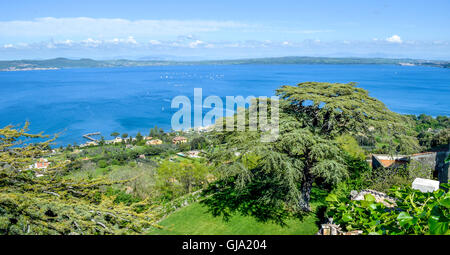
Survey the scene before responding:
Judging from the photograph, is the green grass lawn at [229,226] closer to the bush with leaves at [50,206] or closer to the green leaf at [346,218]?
the bush with leaves at [50,206]

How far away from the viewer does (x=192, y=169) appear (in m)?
18.1

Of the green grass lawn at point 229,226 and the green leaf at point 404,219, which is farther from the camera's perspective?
the green grass lawn at point 229,226

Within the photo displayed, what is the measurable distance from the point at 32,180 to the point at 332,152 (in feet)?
26.7

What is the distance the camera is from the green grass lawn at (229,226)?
33.1 feet

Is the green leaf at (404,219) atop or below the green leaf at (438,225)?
below

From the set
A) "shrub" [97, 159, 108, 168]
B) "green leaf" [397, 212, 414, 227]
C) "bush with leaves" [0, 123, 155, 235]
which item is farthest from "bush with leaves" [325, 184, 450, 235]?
"shrub" [97, 159, 108, 168]

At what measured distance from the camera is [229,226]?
10695 mm

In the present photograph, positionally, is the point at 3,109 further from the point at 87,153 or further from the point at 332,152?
the point at 332,152

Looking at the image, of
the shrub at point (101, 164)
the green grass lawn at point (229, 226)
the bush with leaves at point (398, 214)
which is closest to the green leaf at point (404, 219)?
the bush with leaves at point (398, 214)

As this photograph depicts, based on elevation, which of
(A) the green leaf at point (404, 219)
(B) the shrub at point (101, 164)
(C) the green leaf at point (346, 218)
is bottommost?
(B) the shrub at point (101, 164)

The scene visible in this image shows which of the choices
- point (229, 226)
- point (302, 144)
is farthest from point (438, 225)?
point (229, 226)

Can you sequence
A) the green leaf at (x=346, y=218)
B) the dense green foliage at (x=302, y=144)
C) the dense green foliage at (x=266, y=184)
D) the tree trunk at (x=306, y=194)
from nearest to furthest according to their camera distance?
the green leaf at (x=346, y=218)
the dense green foliage at (x=266, y=184)
the dense green foliage at (x=302, y=144)
the tree trunk at (x=306, y=194)

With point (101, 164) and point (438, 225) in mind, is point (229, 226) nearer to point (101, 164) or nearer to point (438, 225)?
point (438, 225)

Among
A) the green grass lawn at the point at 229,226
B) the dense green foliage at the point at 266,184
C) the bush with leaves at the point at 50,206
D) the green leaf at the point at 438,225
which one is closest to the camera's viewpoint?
the green leaf at the point at 438,225
